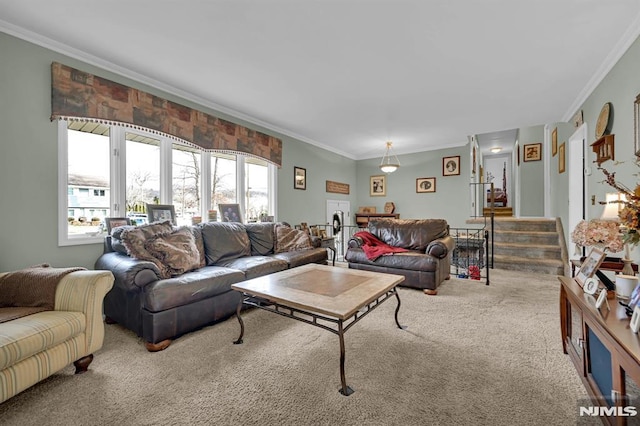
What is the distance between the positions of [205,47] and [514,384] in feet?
11.6

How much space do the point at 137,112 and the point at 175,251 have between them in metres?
1.69

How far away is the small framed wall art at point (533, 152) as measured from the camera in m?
6.60

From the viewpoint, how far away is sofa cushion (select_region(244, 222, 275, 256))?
3.76 metres

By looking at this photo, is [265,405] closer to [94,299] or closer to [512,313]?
[94,299]

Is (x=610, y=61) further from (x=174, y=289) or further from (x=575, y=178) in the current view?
(x=174, y=289)

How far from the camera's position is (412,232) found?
416 cm

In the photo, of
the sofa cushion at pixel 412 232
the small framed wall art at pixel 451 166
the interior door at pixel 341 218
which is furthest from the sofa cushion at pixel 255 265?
the small framed wall art at pixel 451 166

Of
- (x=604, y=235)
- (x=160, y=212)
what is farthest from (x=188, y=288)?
(x=604, y=235)

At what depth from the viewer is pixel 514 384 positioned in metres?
1.64

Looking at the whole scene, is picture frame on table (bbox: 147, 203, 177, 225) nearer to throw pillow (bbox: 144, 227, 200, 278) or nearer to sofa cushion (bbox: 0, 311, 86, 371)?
throw pillow (bbox: 144, 227, 200, 278)

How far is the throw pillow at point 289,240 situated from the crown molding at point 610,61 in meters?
3.90

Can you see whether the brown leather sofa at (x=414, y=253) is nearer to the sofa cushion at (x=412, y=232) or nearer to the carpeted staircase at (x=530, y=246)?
the sofa cushion at (x=412, y=232)

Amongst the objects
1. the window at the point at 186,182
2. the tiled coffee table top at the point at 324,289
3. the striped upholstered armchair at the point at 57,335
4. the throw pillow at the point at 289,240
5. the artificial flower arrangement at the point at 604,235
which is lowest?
the striped upholstered armchair at the point at 57,335

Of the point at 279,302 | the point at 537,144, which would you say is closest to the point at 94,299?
the point at 279,302
